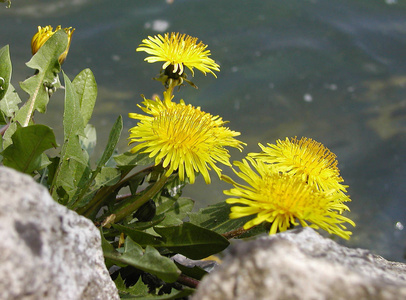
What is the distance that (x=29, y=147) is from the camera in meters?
1.55

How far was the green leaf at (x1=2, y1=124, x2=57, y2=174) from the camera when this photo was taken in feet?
4.88

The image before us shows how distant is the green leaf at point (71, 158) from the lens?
1.70m

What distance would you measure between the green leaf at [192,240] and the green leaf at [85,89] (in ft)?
2.18

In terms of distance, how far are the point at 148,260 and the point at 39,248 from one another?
0.50 metres

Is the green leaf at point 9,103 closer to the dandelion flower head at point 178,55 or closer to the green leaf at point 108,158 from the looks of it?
the green leaf at point 108,158

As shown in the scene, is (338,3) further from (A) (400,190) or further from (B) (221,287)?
(B) (221,287)

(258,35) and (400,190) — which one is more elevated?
(258,35)

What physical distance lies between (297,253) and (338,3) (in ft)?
13.8

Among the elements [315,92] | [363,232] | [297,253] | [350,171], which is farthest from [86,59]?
[297,253]

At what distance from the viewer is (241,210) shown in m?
1.40

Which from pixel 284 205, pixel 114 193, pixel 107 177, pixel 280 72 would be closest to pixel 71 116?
pixel 107 177

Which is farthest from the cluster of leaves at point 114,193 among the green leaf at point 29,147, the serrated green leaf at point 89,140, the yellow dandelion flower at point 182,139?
the serrated green leaf at point 89,140

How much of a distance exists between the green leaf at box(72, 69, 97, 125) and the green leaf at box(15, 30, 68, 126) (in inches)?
3.6

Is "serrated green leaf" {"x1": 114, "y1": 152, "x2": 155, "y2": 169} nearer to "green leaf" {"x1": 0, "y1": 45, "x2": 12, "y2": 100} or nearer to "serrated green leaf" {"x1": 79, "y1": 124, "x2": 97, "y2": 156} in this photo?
"green leaf" {"x1": 0, "y1": 45, "x2": 12, "y2": 100}
